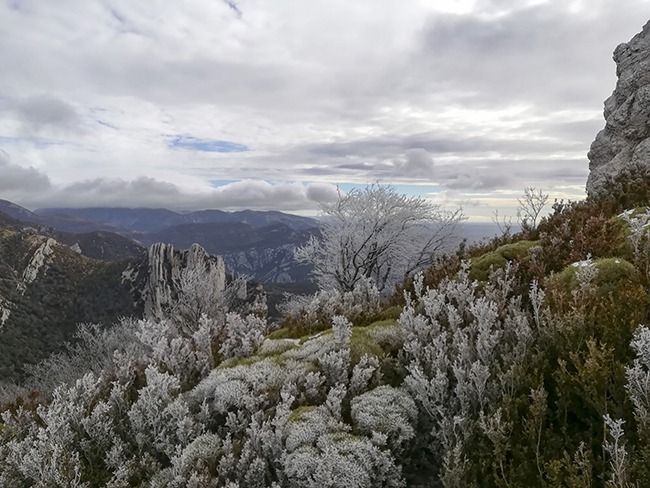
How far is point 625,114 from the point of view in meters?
20.3

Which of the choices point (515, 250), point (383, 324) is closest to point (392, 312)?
point (383, 324)

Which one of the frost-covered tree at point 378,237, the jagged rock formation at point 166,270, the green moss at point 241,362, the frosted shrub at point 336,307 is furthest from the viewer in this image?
the jagged rock formation at point 166,270

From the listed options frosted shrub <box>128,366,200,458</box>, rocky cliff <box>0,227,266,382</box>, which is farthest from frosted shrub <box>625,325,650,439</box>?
rocky cliff <box>0,227,266,382</box>

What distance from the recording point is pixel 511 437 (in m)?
3.65

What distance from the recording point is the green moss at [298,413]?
15.3 ft

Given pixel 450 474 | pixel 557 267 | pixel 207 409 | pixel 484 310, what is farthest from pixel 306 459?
pixel 557 267

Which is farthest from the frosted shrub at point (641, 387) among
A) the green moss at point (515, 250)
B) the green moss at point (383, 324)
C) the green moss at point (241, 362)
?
the green moss at point (515, 250)

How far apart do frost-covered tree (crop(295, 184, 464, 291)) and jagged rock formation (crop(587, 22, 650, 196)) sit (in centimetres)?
922

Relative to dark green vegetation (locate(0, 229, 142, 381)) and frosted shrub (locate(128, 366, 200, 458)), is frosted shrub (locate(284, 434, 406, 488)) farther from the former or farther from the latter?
dark green vegetation (locate(0, 229, 142, 381))

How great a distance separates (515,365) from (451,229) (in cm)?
2427

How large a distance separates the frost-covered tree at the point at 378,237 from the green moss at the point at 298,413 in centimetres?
1821

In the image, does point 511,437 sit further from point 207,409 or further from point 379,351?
point 207,409

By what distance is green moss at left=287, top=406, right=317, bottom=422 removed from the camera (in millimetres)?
4670

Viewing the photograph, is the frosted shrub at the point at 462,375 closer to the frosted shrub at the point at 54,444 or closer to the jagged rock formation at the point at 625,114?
the frosted shrub at the point at 54,444
